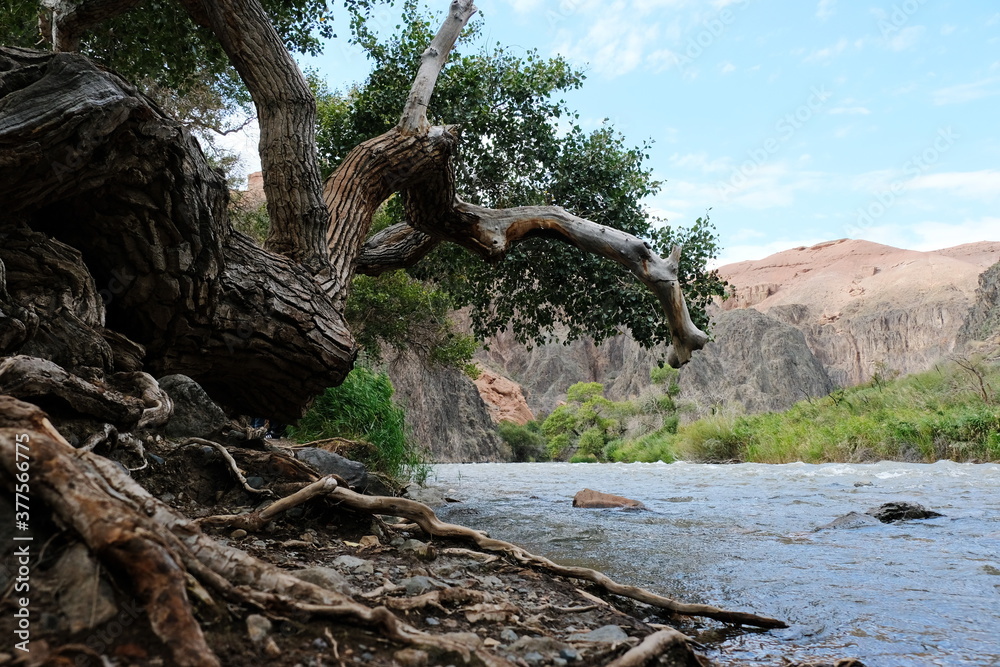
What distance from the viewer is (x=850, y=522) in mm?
4535

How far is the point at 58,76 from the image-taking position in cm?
271

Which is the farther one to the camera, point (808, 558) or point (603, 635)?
point (808, 558)

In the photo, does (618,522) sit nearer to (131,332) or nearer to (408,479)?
(408,479)

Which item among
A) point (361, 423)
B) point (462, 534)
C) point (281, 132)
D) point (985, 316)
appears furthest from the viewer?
point (985, 316)

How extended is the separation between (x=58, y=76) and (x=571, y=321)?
20.5 ft

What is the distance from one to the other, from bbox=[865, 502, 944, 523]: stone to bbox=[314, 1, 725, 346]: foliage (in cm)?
317

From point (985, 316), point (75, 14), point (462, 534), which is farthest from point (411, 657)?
point (985, 316)

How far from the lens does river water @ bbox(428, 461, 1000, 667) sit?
83.0 inches

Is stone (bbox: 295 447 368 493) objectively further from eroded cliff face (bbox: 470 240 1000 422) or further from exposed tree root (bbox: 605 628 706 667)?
eroded cliff face (bbox: 470 240 1000 422)

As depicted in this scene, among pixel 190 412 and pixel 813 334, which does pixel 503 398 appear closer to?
pixel 813 334

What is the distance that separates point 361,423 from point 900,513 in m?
5.38

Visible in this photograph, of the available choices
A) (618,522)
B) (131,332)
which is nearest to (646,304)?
(618,522)

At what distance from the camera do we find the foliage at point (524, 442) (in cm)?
4634

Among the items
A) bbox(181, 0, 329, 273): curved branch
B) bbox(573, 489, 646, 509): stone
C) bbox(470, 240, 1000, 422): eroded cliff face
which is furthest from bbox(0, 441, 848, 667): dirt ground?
bbox(470, 240, 1000, 422): eroded cliff face
